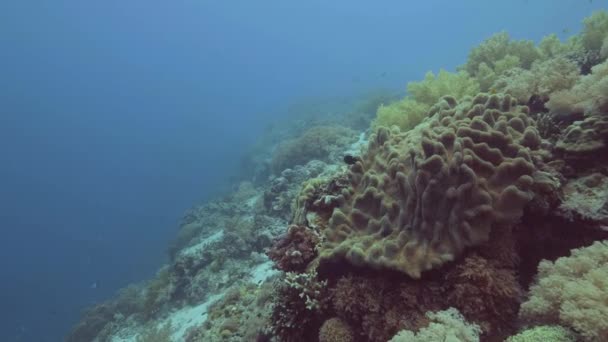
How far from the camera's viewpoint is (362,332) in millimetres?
3451

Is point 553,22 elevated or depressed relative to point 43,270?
elevated

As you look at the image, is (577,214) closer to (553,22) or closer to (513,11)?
(553,22)

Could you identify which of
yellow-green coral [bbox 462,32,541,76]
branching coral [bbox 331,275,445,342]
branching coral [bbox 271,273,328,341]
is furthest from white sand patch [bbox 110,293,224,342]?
yellow-green coral [bbox 462,32,541,76]

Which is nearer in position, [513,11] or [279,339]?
[279,339]

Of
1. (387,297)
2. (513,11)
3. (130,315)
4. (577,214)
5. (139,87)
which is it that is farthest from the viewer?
(139,87)

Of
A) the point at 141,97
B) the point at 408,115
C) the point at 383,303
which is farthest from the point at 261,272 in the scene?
the point at 141,97

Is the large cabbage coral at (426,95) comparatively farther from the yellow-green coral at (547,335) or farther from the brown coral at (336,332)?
the yellow-green coral at (547,335)

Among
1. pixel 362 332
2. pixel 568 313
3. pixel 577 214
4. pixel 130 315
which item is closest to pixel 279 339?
pixel 362 332

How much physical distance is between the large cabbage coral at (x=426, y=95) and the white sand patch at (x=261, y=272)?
4821 millimetres

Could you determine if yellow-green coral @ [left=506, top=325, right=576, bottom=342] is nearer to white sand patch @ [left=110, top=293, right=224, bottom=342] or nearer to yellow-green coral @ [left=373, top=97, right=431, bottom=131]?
yellow-green coral @ [left=373, top=97, right=431, bottom=131]

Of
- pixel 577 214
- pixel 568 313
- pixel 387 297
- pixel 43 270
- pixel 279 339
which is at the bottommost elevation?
pixel 43 270

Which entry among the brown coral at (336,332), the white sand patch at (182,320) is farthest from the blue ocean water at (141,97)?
the white sand patch at (182,320)

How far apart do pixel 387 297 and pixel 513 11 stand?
157 m

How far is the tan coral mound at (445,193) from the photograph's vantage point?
319 cm
